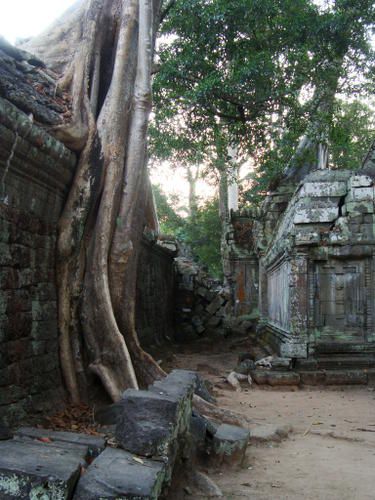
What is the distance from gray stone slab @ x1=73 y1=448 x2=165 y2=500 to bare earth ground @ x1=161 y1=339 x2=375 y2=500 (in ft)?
2.27

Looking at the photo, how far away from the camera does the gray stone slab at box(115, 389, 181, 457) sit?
95.0 inches

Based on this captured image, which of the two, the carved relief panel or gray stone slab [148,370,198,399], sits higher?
the carved relief panel

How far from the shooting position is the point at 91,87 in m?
4.80

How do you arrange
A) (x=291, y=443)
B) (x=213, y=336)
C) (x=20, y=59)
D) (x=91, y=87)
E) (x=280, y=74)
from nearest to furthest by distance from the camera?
(x=291, y=443) → (x=20, y=59) → (x=91, y=87) → (x=280, y=74) → (x=213, y=336)

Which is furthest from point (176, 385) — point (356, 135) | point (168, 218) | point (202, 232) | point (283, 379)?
point (168, 218)

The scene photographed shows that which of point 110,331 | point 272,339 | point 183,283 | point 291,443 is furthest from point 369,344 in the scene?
point 183,283

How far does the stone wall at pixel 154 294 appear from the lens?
820 cm

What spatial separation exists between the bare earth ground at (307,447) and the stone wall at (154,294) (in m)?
1.85

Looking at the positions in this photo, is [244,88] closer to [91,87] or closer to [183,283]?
[91,87]

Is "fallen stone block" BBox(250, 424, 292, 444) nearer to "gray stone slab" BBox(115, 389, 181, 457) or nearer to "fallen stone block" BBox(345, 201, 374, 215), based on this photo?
"gray stone slab" BBox(115, 389, 181, 457)

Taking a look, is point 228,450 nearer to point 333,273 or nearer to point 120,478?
point 120,478

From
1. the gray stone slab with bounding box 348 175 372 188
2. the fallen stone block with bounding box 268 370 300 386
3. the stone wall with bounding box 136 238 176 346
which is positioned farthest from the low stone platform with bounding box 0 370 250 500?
the gray stone slab with bounding box 348 175 372 188

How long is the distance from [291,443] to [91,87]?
372 cm

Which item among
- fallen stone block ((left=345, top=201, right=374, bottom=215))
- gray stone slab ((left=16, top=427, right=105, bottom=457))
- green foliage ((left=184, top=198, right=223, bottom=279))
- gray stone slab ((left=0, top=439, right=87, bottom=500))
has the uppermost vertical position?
green foliage ((left=184, top=198, right=223, bottom=279))
